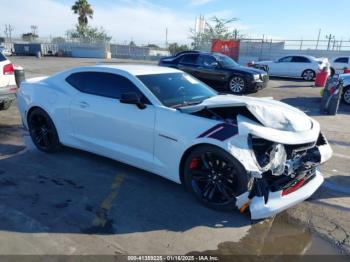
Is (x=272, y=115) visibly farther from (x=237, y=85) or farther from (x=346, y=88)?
(x=237, y=85)

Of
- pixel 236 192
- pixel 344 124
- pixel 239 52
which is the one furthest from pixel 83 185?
pixel 239 52

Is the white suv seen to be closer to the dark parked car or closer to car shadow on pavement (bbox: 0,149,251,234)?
car shadow on pavement (bbox: 0,149,251,234)

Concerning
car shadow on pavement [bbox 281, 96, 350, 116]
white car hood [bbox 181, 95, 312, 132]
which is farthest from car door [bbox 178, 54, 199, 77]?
white car hood [bbox 181, 95, 312, 132]

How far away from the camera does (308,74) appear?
1961cm

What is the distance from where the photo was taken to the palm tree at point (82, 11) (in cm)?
5751

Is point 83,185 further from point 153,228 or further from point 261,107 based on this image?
point 261,107

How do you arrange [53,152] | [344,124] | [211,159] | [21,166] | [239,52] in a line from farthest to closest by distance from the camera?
[239,52] → [344,124] → [53,152] → [21,166] → [211,159]

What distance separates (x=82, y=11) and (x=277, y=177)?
200ft

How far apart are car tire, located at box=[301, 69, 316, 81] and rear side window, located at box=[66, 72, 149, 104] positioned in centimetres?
1708

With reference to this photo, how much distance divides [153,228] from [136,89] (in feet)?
6.29

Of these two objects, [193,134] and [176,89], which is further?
[176,89]

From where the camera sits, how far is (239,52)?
103 ft

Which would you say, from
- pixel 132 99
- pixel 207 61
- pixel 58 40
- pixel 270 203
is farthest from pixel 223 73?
pixel 58 40

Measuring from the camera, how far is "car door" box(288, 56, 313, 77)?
771 inches
